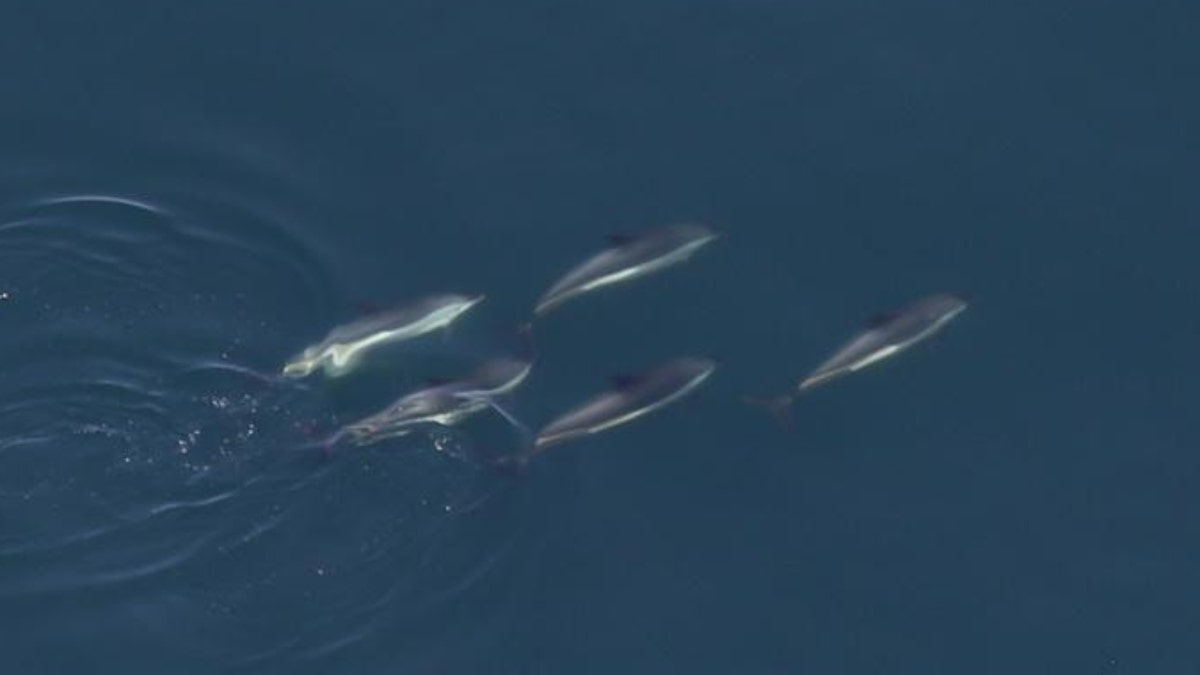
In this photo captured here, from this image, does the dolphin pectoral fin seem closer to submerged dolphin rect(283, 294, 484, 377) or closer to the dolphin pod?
the dolphin pod

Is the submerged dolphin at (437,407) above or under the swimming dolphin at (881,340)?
above

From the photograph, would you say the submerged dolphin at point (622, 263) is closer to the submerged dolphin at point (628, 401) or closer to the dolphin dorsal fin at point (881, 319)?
the submerged dolphin at point (628, 401)

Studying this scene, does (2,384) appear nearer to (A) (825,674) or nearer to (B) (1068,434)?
(A) (825,674)

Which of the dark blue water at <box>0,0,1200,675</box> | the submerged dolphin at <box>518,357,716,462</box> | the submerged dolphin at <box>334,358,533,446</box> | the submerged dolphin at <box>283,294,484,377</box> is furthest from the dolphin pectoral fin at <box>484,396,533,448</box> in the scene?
the submerged dolphin at <box>283,294,484,377</box>

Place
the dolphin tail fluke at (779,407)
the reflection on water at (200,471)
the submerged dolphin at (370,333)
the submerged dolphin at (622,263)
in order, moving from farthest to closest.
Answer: the submerged dolphin at (622,263) < the dolphin tail fluke at (779,407) < the submerged dolphin at (370,333) < the reflection on water at (200,471)

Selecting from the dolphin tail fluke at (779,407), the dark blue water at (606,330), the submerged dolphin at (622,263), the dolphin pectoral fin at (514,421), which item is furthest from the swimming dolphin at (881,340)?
the dolphin pectoral fin at (514,421)

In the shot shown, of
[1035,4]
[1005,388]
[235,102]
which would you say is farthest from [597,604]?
[1035,4]

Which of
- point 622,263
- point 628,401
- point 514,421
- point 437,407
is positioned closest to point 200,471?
point 437,407
